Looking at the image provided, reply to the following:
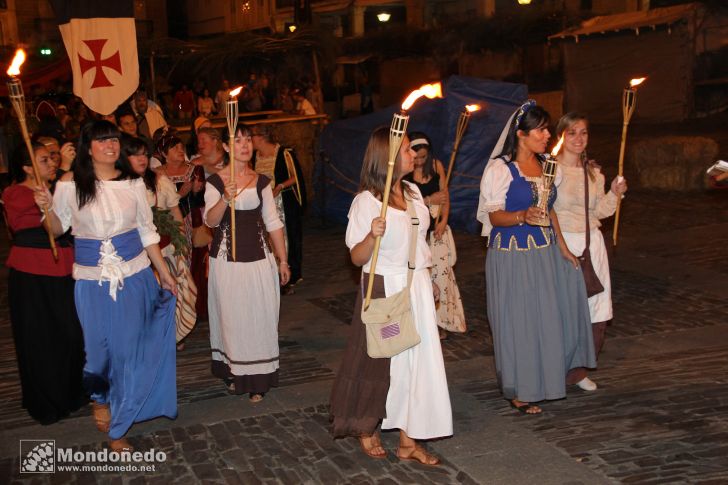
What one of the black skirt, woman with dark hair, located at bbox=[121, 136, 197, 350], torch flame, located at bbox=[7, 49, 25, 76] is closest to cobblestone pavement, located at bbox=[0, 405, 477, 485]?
the black skirt

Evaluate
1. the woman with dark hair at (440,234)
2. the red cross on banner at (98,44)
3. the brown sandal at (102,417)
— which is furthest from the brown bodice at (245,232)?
the red cross on banner at (98,44)

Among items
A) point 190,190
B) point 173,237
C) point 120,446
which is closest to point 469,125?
point 190,190

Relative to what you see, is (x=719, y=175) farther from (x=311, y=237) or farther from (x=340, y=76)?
(x=340, y=76)

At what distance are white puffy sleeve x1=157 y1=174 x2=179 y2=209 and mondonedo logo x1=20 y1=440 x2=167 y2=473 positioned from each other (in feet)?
7.69

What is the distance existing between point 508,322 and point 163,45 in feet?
49.0

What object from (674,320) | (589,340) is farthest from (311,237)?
(589,340)

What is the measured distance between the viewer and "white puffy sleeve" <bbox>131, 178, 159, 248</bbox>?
5617 mm

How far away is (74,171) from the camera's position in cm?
551

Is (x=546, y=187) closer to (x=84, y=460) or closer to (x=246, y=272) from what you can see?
(x=246, y=272)

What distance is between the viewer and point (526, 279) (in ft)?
19.2

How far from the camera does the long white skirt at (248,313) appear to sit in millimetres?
6391

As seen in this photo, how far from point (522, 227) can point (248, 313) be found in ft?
6.90

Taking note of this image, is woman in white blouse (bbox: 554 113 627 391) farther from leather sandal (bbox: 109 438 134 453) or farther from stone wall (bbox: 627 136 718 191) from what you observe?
stone wall (bbox: 627 136 718 191)

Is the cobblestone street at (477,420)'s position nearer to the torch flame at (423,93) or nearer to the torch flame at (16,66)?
the torch flame at (423,93)
